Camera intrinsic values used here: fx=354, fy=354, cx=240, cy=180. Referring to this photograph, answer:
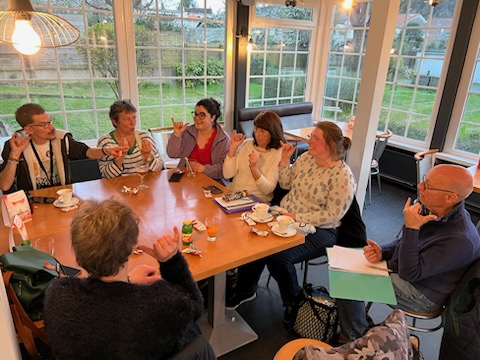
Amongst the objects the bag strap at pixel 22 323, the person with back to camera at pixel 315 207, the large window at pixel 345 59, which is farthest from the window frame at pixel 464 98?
the bag strap at pixel 22 323

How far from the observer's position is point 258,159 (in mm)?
2510

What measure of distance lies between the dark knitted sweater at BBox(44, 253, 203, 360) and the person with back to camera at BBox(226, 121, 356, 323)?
113 centimetres

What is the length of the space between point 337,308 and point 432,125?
10.9 feet

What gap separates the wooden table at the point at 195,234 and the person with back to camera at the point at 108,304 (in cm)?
37

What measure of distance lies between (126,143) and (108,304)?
164 cm

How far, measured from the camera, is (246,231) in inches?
72.2

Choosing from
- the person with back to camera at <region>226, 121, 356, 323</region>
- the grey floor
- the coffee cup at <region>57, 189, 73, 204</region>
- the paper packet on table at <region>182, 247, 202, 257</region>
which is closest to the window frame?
the grey floor

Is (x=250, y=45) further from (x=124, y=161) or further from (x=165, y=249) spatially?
(x=165, y=249)

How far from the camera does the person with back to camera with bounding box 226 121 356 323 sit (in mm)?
2156

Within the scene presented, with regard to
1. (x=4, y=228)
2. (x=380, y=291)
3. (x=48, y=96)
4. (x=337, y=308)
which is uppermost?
(x=48, y=96)

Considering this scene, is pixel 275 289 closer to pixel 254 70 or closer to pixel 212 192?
pixel 212 192

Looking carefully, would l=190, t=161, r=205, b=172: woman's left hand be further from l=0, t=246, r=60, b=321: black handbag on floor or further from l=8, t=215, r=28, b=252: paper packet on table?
l=0, t=246, r=60, b=321: black handbag on floor

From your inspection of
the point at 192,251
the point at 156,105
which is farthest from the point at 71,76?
the point at 192,251

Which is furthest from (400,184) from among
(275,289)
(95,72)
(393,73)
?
(95,72)
